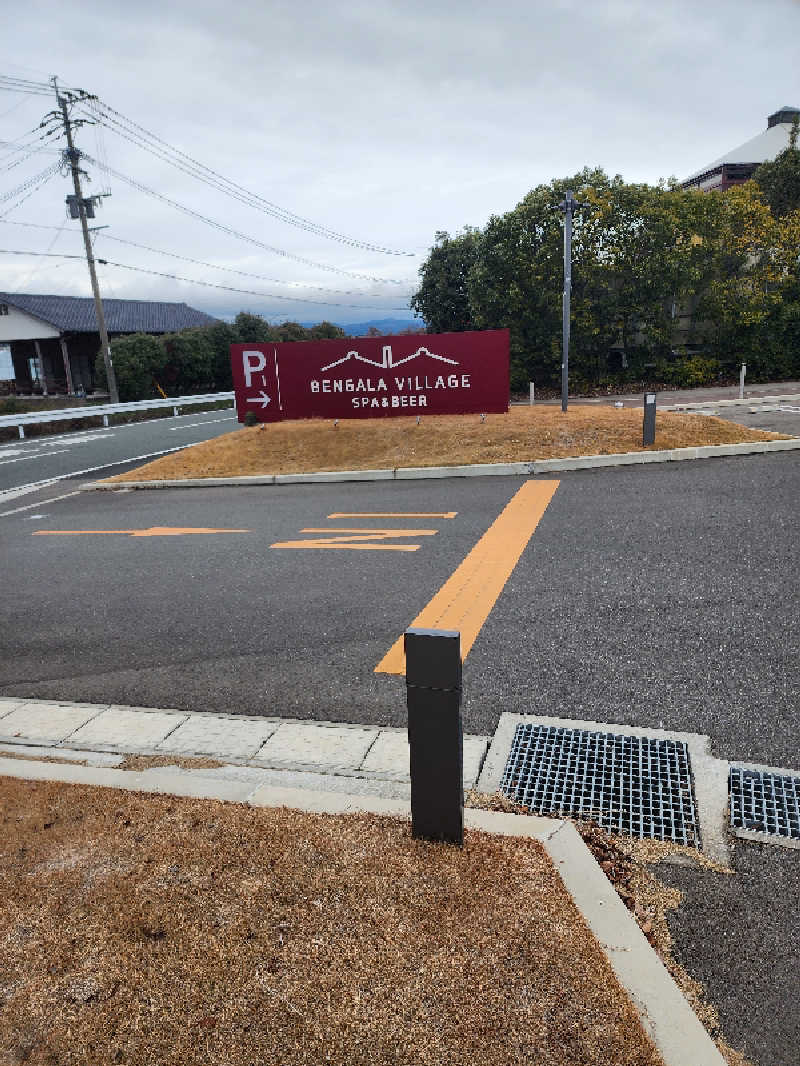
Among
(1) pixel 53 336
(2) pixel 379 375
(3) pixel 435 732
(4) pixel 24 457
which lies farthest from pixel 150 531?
(1) pixel 53 336

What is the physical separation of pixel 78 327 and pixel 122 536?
34223mm

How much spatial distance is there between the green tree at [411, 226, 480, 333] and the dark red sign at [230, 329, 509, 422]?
20.0 m

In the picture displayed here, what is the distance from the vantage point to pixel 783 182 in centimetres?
3209

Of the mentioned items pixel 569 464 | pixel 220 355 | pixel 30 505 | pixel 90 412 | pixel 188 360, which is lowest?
pixel 30 505

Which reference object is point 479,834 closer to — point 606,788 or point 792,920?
point 606,788

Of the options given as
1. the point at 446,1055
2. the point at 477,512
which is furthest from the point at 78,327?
the point at 446,1055

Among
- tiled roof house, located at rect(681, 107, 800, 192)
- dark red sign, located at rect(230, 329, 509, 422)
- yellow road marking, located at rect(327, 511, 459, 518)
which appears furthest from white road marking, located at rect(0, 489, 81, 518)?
tiled roof house, located at rect(681, 107, 800, 192)

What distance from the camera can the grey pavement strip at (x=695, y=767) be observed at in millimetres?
3195

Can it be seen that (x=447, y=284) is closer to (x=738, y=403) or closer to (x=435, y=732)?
(x=738, y=403)

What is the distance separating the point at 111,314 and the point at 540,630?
149ft

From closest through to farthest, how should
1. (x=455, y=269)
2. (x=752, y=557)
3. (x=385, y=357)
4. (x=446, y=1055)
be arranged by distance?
(x=446, y=1055) < (x=752, y=557) < (x=385, y=357) < (x=455, y=269)

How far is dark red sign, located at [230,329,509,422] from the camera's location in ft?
49.8

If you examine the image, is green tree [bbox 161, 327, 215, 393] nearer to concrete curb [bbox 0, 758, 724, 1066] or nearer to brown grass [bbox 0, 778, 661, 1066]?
concrete curb [bbox 0, 758, 724, 1066]

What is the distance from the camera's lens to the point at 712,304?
28.0 meters
